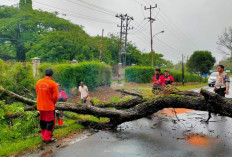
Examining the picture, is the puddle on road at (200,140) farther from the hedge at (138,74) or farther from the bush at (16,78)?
the hedge at (138,74)

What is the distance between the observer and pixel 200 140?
5.21 metres

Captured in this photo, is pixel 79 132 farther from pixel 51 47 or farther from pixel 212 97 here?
pixel 51 47

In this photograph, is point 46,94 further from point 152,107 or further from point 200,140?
point 200,140

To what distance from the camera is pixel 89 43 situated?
4025 centimetres

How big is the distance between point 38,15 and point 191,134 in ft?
129

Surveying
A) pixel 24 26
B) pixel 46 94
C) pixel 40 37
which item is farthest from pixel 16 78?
pixel 24 26

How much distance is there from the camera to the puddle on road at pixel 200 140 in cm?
490

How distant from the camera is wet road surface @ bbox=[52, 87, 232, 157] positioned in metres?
4.38

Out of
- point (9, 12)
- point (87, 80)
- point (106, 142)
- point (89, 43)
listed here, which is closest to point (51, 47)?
point (89, 43)

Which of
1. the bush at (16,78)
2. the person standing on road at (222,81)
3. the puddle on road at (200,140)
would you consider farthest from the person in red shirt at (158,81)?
the bush at (16,78)

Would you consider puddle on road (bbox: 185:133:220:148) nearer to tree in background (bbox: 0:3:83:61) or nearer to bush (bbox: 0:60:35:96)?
bush (bbox: 0:60:35:96)

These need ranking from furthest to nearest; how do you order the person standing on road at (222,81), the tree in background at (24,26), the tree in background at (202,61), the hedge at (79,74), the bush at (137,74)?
the tree in background at (202,61), the tree in background at (24,26), the bush at (137,74), the hedge at (79,74), the person standing on road at (222,81)

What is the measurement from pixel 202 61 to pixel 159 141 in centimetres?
3890

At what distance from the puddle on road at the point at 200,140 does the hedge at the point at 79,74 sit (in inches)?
390
